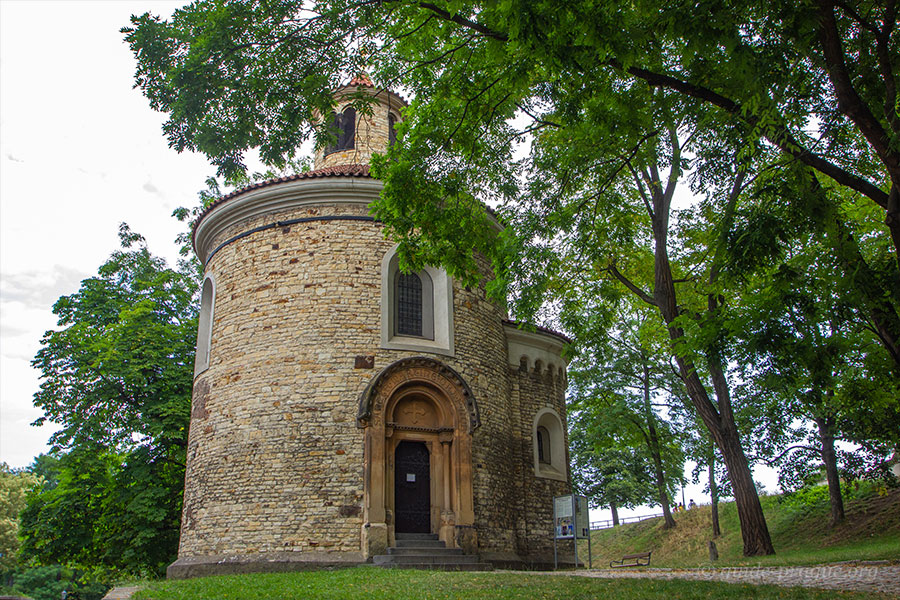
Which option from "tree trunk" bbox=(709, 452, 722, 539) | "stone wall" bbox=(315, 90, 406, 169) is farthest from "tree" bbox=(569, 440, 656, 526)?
"stone wall" bbox=(315, 90, 406, 169)

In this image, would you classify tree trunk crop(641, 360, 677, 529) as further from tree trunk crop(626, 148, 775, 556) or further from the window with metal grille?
the window with metal grille

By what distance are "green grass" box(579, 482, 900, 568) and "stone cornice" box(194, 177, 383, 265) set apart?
9.95 metres

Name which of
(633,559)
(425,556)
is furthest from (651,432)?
(425,556)

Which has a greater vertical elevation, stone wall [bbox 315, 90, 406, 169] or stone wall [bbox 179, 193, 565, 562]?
stone wall [bbox 315, 90, 406, 169]

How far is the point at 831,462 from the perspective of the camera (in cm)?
2005

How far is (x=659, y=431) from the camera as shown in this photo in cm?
2677

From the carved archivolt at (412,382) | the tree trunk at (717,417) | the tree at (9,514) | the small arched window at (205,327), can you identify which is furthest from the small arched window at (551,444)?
the tree at (9,514)

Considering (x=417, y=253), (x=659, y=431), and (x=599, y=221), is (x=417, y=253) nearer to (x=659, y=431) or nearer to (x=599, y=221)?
(x=599, y=221)

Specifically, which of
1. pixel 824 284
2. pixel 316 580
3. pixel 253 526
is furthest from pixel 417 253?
pixel 253 526

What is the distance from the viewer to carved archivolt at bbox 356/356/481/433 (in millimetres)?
13203

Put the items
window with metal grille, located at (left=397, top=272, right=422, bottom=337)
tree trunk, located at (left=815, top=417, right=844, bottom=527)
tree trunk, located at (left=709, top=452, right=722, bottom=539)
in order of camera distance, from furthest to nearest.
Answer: tree trunk, located at (left=709, top=452, right=722, bottom=539)
tree trunk, located at (left=815, top=417, right=844, bottom=527)
window with metal grille, located at (left=397, top=272, right=422, bottom=337)

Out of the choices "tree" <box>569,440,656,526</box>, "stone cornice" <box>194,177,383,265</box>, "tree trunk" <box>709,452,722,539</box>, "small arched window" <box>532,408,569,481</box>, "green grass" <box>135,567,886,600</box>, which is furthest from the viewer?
"tree" <box>569,440,656,526</box>

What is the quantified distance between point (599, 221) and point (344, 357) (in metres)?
5.63

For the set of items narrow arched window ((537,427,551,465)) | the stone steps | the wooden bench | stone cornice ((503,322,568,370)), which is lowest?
the wooden bench
